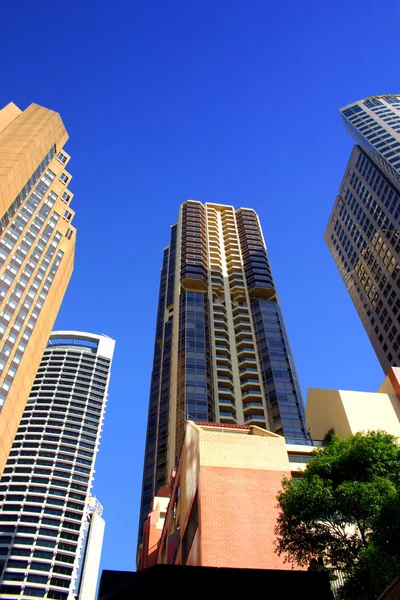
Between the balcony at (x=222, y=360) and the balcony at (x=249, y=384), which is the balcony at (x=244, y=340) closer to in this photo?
the balcony at (x=222, y=360)

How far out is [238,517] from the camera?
24.4 meters

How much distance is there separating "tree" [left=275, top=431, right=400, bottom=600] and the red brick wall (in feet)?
10.9

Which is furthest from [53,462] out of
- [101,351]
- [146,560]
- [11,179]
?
[146,560]

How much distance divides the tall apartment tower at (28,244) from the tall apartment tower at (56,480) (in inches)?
2062

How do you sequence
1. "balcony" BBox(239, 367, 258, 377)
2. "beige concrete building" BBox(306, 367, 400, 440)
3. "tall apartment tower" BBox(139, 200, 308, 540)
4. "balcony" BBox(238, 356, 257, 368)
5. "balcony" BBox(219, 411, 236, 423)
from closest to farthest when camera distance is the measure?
"beige concrete building" BBox(306, 367, 400, 440) → "balcony" BBox(219, 411, 236, 423) → "tall apartment tower" BBox(139, 200, 308, 540) → "balcony" BBox(239, 367, 258, 377) → "balcony" BBox(238, 356, 257, 368)

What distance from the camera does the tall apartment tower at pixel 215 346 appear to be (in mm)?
73562

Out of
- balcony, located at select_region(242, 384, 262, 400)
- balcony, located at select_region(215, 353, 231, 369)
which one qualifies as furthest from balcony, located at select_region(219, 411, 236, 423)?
balcony, located at select_region(215, 353, 231, 369)

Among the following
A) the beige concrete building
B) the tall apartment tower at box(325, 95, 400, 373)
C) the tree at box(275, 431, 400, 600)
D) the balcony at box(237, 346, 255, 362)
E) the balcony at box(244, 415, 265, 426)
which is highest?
the tall apartment tower at box(325, 95, 400, 373)

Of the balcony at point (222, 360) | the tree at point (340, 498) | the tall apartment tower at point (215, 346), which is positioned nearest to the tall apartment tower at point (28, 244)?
the tall apartment tower at point (215, 346)

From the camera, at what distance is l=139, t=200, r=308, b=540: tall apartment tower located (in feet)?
241

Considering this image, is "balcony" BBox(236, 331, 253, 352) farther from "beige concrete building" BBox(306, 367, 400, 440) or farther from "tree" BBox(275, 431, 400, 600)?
"tree" BBox(275, 431, 400, 600)

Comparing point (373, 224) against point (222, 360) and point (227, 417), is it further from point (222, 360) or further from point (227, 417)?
point (227, 417)

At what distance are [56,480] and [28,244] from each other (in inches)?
2983

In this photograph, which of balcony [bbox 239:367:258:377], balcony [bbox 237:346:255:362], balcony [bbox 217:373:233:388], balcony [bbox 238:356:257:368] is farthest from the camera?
balcony [bbox 237:346:255:362]
